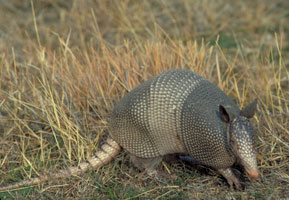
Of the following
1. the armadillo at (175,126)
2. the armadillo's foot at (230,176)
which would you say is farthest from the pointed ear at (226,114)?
the armadillo's foot at (230,176)

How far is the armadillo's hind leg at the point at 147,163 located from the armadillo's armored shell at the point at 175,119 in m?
0.11

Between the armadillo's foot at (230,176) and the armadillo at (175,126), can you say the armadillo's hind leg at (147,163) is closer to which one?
the armadillo at (175,126)

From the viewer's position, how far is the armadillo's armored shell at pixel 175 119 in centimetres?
404

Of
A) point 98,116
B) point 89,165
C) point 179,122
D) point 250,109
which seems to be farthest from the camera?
point 98,116

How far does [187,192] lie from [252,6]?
21.9 feet

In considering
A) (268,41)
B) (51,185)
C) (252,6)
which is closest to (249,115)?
(51,185)

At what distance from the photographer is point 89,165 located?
4512 millimetres

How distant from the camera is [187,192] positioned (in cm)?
428

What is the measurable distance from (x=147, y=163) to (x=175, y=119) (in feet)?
2.02

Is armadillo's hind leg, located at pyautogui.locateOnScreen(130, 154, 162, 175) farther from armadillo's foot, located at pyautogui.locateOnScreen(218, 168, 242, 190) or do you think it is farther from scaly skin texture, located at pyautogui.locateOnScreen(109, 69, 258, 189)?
armadillo's foot, located at pyautogui.locateOnScreen(218, 168, 242, 190)

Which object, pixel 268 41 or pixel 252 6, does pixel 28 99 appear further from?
pixel 252 6

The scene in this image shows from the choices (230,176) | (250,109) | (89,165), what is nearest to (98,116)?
(89,165)

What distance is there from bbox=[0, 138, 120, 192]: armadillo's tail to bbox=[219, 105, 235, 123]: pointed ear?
1.25 m

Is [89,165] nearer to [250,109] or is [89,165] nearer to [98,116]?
[98,116]
